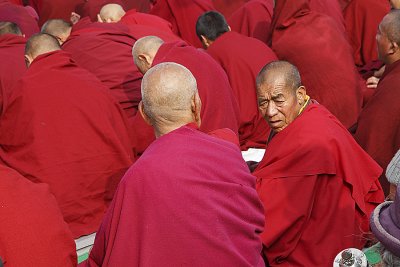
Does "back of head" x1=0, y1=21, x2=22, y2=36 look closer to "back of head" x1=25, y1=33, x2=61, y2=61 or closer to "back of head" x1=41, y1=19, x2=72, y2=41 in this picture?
"back of head" x1=41, y1=19, x2=72, y2=41

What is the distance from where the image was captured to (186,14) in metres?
8.50

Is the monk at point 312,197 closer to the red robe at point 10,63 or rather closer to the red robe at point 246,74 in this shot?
the red robe at point 246,74

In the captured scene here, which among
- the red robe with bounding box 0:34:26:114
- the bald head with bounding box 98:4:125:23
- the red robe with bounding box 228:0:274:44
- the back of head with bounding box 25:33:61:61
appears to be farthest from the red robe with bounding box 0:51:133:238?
the bald head with bounding box 98:4:125:23

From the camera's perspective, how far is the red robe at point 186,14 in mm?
8469

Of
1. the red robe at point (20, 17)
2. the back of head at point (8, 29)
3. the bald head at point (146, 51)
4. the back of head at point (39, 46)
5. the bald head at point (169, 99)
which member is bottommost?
the red robe at point (20, 17)

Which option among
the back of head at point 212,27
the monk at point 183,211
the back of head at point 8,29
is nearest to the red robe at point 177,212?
the monk at point 183,211

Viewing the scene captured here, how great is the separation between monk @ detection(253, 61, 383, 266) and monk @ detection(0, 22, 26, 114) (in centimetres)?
267

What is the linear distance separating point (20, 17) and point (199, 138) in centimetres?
585

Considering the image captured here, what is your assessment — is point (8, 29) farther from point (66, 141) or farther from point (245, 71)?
point (66, 141)

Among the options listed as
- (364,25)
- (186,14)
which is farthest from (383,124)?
(186,14)

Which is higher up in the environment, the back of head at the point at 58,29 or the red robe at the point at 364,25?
the back of head at the point at 58,29

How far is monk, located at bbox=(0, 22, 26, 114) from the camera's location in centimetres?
568

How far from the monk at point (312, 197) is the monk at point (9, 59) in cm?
267

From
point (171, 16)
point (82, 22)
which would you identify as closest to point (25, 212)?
point (82, 22)
